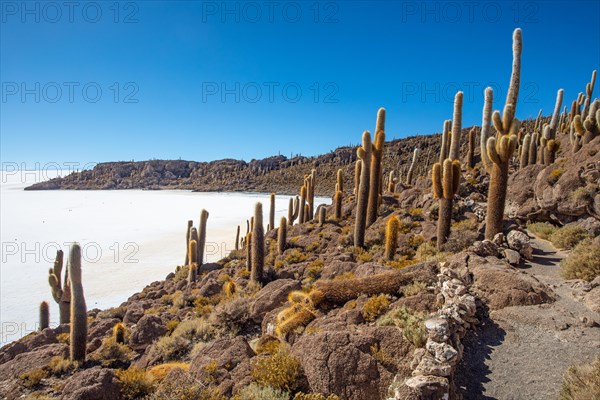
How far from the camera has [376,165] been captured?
16016 mm

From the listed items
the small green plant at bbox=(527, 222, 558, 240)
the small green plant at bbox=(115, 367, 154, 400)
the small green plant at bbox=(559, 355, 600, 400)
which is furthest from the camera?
the small green plant at bbox=(527, 222, 558, 240)

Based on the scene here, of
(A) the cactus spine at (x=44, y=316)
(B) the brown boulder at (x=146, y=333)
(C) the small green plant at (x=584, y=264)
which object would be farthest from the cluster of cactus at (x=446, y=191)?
(A) the cactus spine at (x=44, y=316)

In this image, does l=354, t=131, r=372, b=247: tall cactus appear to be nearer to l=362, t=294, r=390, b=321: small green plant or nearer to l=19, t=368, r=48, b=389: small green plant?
l=362, t=294, r=390, b=321: small green plant

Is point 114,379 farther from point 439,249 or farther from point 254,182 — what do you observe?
point 254,182

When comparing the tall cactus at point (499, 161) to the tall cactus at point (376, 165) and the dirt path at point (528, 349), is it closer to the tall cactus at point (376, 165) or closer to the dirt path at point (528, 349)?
the dirt path at point (528, 349)

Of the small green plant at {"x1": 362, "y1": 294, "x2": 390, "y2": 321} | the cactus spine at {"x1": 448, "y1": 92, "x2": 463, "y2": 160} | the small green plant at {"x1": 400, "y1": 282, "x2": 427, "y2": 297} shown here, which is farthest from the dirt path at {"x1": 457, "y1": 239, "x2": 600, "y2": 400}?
the cactus spine at {"x1": 448, "y1": 92, "x2": 463, "y2": 160}

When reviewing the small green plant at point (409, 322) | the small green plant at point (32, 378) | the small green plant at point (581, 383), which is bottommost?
the small green plant at point (32, 378)

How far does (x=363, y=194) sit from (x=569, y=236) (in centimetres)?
790

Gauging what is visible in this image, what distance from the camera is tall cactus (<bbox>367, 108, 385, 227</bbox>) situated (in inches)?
631

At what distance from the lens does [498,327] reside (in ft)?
20.0

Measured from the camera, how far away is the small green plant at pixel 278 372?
4.57 meters

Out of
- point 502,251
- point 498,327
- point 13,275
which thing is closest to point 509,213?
point 502,251

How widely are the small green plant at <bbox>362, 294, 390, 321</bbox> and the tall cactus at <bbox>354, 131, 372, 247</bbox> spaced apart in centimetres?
897

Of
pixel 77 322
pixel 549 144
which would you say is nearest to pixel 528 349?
pixel 77 322
